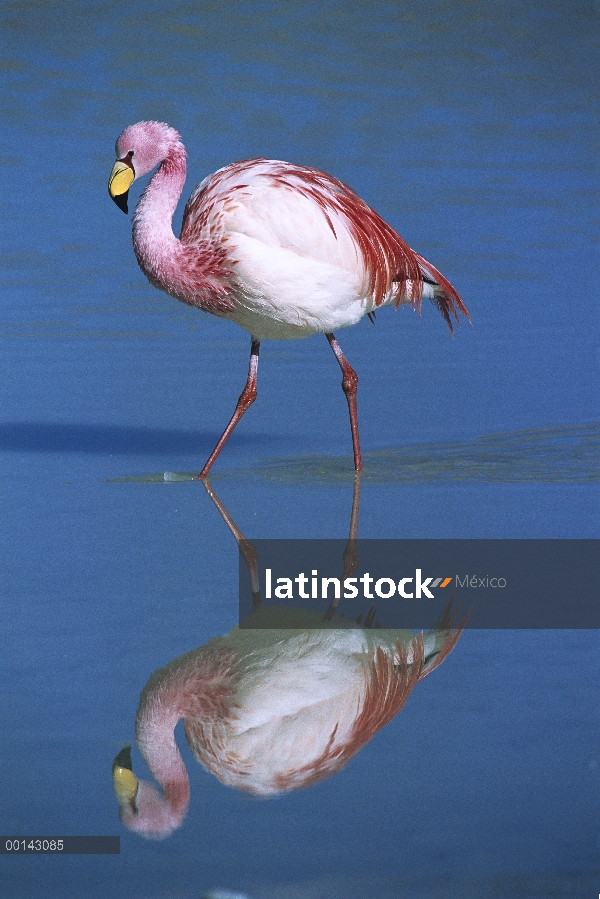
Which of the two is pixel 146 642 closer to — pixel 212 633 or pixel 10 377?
pixel 212 633

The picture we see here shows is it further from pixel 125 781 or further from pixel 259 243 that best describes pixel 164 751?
pixel 259 243

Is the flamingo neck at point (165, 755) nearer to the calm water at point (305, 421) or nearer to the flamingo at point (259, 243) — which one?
the calm water at point (305, 421)

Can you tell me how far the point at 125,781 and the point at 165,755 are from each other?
0.12m

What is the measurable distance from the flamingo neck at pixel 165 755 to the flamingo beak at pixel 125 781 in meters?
0.04

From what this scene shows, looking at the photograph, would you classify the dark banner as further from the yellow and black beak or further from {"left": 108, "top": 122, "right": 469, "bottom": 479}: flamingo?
the yellow and black beak

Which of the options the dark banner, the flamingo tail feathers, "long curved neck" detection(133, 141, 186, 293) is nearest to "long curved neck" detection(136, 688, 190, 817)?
the dark banner

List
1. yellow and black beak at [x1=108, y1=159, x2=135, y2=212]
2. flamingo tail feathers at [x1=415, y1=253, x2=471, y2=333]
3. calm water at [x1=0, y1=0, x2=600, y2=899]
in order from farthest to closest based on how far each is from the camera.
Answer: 1. flamingo tail feathers at [x1=415, y1=253, x2=471, y2=333]
2. yellow and black beak at [x1=108, y1=159, x2=135, y2=212]
3. calm water at [x1=0, y1=0, x2=600, y2=899]

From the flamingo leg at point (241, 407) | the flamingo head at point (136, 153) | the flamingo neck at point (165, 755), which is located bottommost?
the flamingo neck at point (165, 755)

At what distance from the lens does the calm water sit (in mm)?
3213

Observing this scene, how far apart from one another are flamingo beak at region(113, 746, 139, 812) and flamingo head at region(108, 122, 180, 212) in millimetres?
3107

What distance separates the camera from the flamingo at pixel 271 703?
338cm

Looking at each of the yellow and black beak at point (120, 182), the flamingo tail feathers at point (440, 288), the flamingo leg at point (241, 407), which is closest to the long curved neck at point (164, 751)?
the flamingo leg at point (241, 407)

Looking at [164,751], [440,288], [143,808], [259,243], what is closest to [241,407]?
[259,243]

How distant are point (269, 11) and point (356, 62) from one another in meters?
2.13
